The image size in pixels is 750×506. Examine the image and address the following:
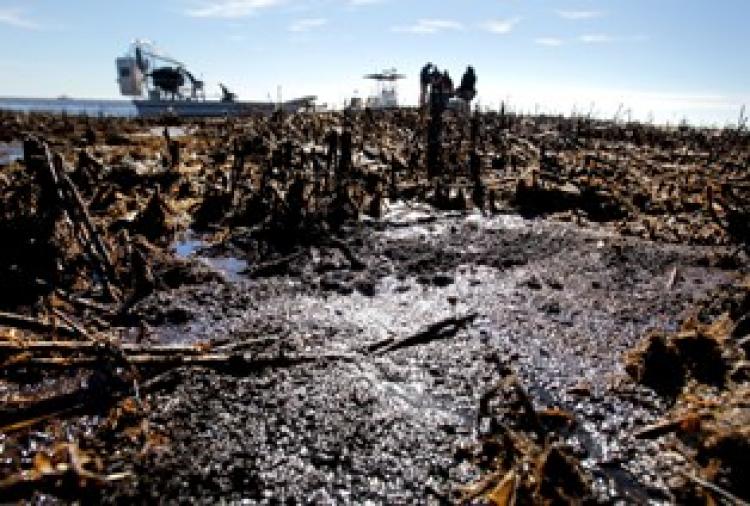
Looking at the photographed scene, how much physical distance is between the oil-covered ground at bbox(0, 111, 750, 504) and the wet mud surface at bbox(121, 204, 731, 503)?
0.08 feet

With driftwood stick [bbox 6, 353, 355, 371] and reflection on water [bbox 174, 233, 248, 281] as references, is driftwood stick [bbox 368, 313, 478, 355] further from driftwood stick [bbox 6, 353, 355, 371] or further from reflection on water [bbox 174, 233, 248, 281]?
reflection on water [bbox 174, 233, 248, 281]

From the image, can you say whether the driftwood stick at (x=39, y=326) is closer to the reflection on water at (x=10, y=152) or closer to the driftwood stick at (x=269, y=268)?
the driftwood stick at (x=269, y=268)

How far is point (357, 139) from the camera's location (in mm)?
21203

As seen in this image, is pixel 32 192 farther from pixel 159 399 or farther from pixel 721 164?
pixel 721 164

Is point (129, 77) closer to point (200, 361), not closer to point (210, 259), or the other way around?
point (210, 259)

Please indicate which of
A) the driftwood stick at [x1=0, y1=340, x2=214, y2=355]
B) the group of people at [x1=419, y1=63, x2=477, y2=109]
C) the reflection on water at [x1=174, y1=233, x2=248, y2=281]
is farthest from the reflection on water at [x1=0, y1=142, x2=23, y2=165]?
the driftwood stick at [x1=0, y1=340, x2=214, y2=355]

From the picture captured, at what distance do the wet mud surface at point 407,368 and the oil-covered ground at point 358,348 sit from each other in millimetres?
25

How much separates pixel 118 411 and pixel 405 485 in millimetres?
2405

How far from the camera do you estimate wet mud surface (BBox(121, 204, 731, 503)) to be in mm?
4266

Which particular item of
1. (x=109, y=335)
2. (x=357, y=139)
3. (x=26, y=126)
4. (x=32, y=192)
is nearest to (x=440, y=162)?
(x=357, y=139)

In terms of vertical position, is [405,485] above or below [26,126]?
below

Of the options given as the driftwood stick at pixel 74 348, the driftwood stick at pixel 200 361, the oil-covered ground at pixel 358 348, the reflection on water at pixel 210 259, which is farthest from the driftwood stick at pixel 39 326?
the reflection on water at pixel 210 259

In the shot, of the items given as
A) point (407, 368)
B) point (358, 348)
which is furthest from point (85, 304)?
point (407, 368)

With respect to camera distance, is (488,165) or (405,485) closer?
(405,485)
